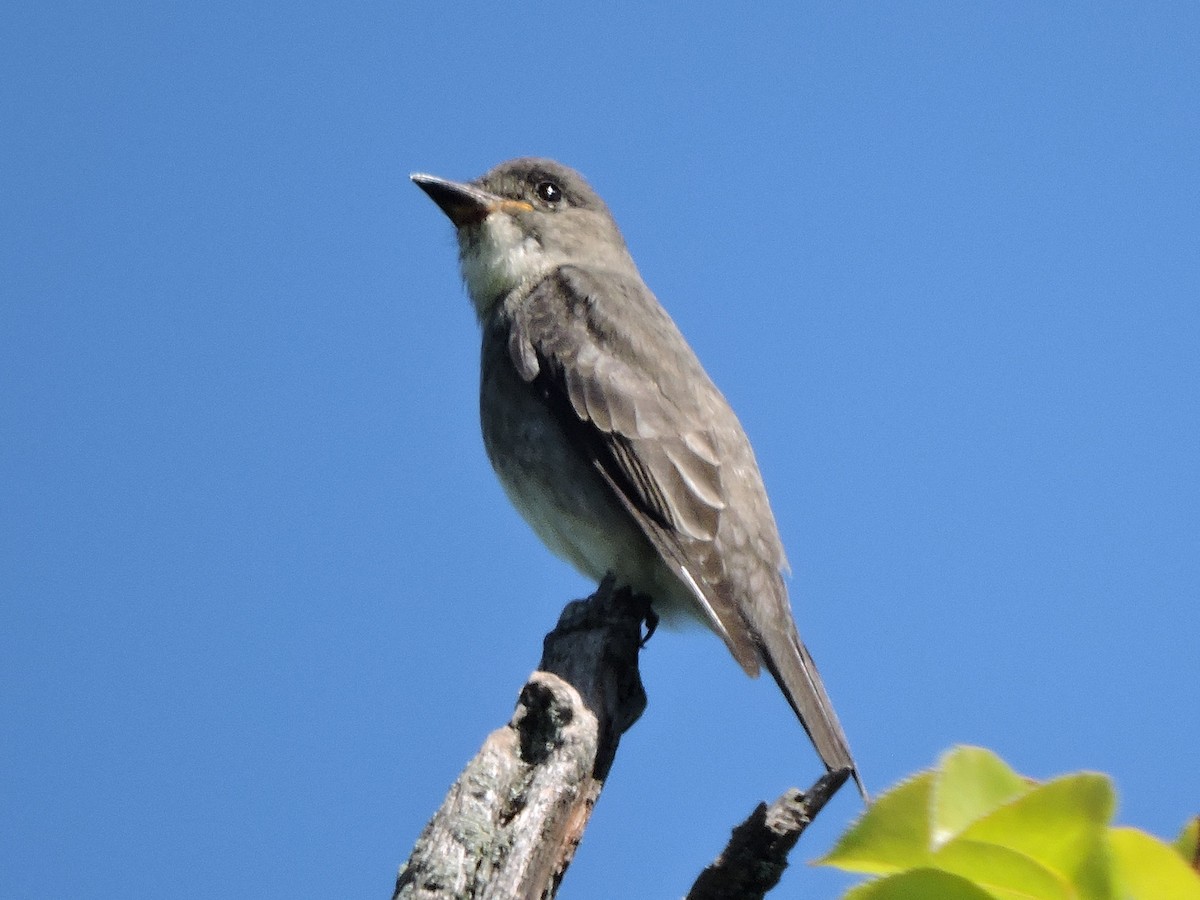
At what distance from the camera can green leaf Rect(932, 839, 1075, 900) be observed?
1.28m

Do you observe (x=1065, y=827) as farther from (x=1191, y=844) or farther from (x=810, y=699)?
(x=810, y=699)

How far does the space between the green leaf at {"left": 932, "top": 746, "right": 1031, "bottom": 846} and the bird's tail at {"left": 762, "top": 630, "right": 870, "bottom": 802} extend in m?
3.42

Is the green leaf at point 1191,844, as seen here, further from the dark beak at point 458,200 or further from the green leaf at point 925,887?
the dark beak at point 458,200

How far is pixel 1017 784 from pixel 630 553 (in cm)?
444

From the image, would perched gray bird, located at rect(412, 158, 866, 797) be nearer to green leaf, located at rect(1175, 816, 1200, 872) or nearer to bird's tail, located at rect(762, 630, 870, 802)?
bird's tail, located at rect(762, 630, 870, 802)

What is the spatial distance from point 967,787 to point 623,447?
15.2ft

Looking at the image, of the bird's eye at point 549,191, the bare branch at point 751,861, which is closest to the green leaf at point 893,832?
the bare branch at point 751,861

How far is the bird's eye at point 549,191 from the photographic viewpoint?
7.70 meters

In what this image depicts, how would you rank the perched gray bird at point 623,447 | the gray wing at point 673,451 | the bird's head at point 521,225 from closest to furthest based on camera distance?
the gray wing at point 673,451
the perched gray bird at point 623,447
the bird's head at point 521,225

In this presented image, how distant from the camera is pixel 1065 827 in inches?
50.2

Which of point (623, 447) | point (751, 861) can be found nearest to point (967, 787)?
point (751, 861)

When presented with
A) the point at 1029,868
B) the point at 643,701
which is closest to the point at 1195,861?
the point at 1029,868

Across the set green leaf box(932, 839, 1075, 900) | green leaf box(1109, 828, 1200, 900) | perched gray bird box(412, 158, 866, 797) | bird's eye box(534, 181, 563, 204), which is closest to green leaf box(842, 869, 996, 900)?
green leaf box(932, 839, 1075, 900)

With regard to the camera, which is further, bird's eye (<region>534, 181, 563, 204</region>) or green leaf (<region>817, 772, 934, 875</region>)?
bird's eye (<region>534, 181, 563, 204</region>)
